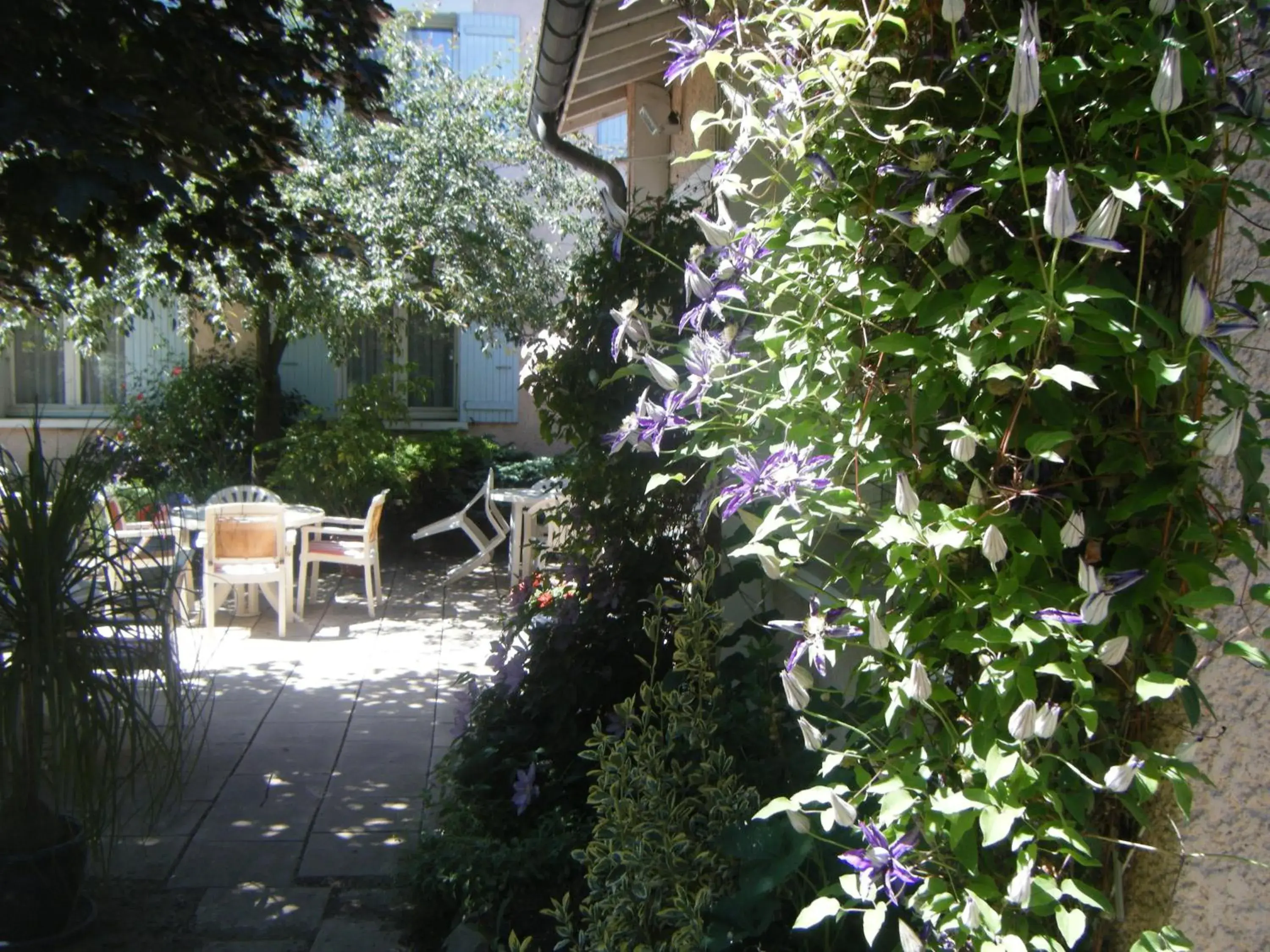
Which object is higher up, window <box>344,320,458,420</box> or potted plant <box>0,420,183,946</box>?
window <box>344,320,458,420</box>

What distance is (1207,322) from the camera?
1324 mm

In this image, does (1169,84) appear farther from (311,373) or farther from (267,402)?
(311,373)

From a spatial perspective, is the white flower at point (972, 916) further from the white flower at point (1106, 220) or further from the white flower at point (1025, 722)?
the white flower at point (1106, 220)

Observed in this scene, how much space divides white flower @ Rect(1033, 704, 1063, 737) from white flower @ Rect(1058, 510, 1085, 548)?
216mm

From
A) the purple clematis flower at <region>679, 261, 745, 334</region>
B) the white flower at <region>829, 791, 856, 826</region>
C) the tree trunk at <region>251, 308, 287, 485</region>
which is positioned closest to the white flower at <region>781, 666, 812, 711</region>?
the white flower at <region>829, 791, 856, 826</region>

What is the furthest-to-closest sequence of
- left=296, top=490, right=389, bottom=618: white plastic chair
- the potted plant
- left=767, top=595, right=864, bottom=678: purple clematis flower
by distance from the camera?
1. left=296, top=490, right=389, bottom=618: white plastic chair
2. the potted plant
3. left=767, top=595, right=864, bottom=678: purple clematis flower

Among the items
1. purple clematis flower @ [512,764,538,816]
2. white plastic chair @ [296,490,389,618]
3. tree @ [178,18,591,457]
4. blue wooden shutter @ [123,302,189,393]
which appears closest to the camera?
purple clematis flower @ [512,764,538,816]

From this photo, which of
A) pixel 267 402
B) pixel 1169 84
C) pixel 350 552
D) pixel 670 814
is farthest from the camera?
pixel 267 402

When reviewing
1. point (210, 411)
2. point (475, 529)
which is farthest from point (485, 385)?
point (475, 529)

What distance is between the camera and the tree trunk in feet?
36.5

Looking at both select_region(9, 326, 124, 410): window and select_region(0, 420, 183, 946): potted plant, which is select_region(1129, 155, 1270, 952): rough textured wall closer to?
select_region(0, 420, 183, 946): potted plant

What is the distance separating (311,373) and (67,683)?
989 centimetres

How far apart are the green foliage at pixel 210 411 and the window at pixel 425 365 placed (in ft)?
3.42

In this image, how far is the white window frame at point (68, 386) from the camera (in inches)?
504
